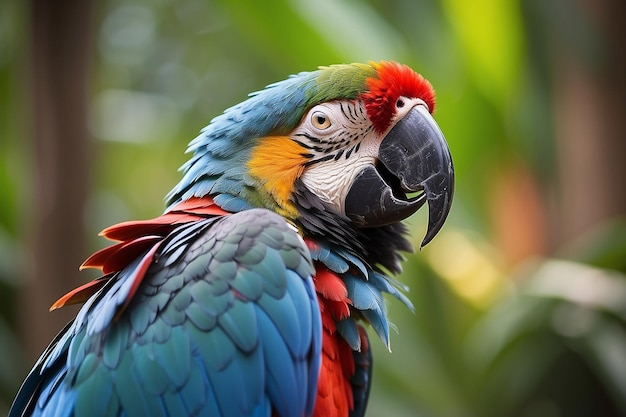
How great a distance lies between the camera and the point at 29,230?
2.59 metres

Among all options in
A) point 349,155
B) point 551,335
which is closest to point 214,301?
point 349,155

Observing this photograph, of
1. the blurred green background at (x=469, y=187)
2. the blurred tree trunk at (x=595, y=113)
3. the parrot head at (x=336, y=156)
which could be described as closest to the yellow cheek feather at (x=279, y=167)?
the parrot head at (x=336, y=156)

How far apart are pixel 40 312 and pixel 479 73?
2.18 metres

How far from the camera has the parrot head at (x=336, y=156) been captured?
1501mm

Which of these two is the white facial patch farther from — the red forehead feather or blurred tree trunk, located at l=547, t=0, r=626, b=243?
blurred tree trunk, located at l=547, t=0, r=626, b=243

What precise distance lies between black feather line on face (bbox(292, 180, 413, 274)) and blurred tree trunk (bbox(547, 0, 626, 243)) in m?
1.79

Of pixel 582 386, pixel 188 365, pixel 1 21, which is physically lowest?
pixel 582 386

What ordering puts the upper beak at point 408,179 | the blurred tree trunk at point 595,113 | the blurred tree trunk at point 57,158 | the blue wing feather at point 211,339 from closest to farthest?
the blue wing feather at point 211,339
the upper beak at point 408,179
the blurred tree trunk at point 57,158
the blurred tree trunk at point 595,113

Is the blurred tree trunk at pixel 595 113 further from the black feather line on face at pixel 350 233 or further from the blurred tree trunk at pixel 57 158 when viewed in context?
the blurred tree trunk at pixel 57 158

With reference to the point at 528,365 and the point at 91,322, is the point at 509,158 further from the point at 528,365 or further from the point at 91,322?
the point at 91,322

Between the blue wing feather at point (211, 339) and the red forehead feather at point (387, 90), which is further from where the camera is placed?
the red forehead feather at point (387, 90)

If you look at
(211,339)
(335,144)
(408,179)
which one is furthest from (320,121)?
(211,339)

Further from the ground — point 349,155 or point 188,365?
point 349,155

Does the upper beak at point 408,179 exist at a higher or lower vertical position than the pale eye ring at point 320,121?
lower
